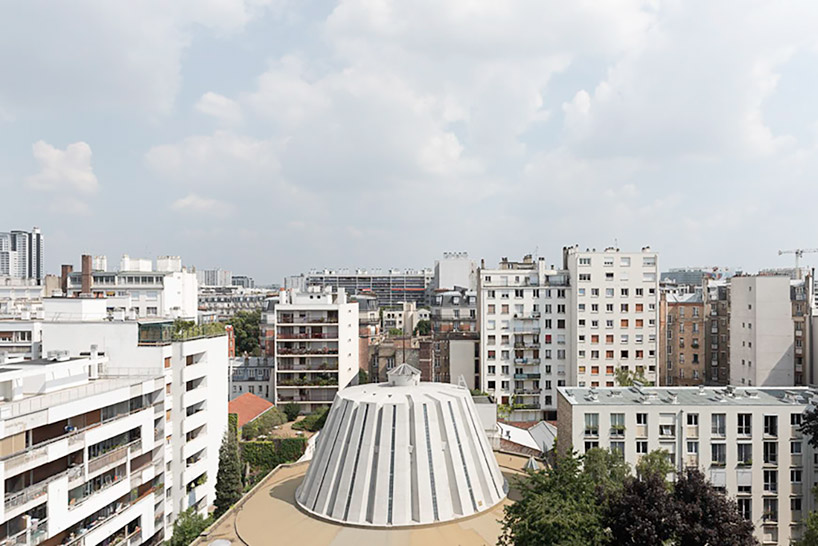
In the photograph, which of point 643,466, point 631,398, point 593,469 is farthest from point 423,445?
point 631,398

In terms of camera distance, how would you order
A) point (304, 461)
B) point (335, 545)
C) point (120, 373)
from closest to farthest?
1. point (335, 545)
2. point (120, 373)
3. point (304, 461)

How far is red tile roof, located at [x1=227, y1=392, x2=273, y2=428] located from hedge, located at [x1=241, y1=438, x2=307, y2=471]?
14.4 ft

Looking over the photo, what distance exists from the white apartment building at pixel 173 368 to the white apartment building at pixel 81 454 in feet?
2.55

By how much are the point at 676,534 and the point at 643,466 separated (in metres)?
9.84

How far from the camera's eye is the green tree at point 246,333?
319 ft

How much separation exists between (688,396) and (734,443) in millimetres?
3929

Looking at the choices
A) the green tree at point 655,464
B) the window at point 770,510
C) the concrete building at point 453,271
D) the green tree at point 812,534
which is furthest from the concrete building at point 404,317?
the green tree at point 812,534

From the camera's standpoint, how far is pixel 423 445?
101ft

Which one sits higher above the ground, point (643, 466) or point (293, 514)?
point (643, 466)

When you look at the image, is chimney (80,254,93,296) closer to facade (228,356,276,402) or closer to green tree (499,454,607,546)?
facade (228,356,276,402)

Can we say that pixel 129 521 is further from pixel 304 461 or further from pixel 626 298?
pixel 626 298

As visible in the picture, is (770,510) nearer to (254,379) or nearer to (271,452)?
(271,452)

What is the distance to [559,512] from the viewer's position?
22.2 meters

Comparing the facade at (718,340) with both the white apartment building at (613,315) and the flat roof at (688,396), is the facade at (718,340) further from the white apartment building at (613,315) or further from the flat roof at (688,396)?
the flat roof at (688,396)
